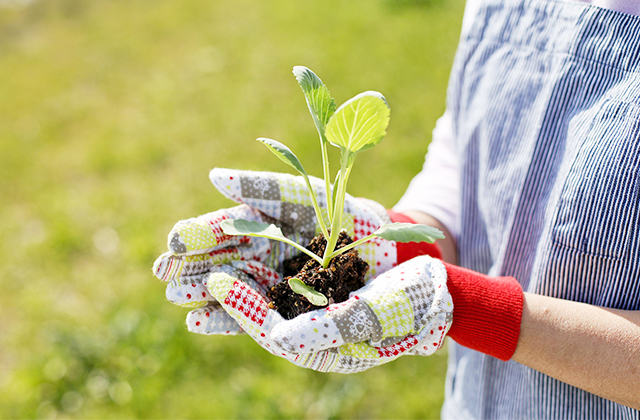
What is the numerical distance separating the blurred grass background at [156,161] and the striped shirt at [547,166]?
4.42 feet

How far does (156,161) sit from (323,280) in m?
3.18

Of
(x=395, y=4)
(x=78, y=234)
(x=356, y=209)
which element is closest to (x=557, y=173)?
(x=356, y=209)

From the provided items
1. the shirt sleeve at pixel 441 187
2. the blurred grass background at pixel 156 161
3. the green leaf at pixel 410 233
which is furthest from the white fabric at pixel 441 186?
the blurred grass background at pixel 156 161

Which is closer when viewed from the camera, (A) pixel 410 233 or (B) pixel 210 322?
(A) pixel 410 233

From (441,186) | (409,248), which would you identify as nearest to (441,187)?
(441,186)

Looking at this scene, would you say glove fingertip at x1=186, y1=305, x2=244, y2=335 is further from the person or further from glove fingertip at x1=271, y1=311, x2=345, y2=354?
glove fingertip at x1=271, y1=311, x2=345, y2=354

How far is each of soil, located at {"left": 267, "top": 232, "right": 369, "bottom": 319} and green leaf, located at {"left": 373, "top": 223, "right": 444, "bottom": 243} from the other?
203mm

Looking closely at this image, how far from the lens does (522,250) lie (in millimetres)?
1308

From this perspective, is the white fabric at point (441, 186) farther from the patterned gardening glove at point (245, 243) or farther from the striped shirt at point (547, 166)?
the patterned gardening glove at point (245, 243)

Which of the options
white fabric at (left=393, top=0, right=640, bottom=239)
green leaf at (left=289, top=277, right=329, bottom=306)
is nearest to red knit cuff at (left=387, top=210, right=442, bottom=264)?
white fabric at (left=393, top=0, right=640, bottom=239)

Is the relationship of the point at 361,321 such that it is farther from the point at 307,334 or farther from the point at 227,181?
the point at 227,181

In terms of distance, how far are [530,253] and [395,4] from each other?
4.68 m

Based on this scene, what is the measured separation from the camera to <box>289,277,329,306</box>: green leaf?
3.59 ft

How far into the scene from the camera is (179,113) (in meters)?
4.42
